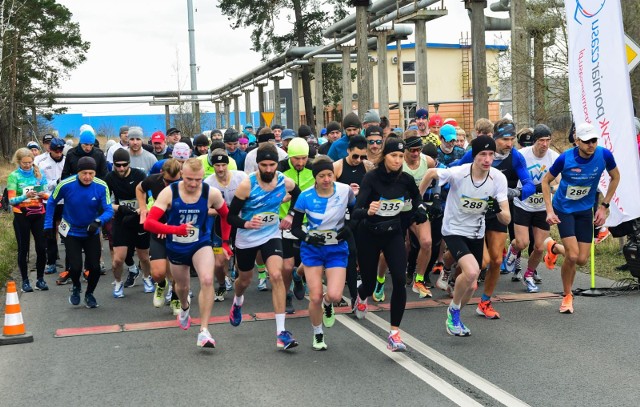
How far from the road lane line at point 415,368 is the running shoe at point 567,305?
2267mm

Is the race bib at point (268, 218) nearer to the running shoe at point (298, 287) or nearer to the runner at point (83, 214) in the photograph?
the running shoe at point (298, 287)

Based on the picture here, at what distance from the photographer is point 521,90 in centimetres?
2286

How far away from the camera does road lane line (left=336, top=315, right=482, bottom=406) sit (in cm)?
676

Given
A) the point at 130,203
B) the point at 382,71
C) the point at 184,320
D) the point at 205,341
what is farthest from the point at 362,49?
the point at 205,341

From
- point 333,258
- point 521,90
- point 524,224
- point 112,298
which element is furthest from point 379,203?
point 521,90

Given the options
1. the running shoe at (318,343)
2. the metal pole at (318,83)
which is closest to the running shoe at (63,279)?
the running shoe at (318,343)

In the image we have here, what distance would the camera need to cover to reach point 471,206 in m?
9.34

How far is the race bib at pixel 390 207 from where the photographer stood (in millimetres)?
8688


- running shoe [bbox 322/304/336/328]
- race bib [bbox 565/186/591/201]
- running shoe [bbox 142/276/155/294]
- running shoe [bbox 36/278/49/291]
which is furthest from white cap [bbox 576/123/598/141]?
running shoe [bbox 36/278/49/291]

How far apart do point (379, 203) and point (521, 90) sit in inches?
597

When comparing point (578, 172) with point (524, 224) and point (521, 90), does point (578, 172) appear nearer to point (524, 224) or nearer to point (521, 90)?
point (524, 224)

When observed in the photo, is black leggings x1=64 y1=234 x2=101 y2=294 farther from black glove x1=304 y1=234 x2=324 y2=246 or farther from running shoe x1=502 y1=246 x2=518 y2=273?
running shoe x1=502 y1=246 x2=518 y2=273

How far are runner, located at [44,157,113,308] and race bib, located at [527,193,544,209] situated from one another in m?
5.23

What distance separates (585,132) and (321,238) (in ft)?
11.1
